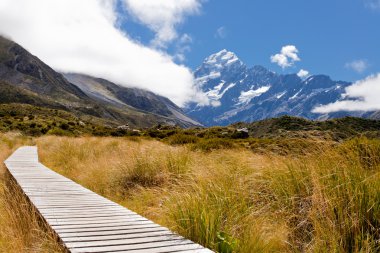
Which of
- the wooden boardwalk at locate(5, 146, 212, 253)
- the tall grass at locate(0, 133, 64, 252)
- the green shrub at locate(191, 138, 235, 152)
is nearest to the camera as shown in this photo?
the wooden boardwalk at locate(5, 146, 212, 253)

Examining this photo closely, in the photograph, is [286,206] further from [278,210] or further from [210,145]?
[210,145]

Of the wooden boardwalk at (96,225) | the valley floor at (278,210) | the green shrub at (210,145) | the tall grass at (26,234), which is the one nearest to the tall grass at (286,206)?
the valley floor at (278,210)

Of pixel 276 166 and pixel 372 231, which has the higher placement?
pixel 276 166

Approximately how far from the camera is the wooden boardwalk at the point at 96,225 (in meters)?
3.85

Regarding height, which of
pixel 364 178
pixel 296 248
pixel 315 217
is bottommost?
pixel 296 248

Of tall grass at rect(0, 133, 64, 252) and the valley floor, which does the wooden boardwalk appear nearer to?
tall grass at rect(0, 133, 64, 252)

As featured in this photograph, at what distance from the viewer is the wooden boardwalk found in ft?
12.6

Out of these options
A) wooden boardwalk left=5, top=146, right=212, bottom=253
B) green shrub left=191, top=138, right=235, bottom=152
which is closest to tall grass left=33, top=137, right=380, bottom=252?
wooden boardwalk left=5, top=146, right=212, bottom=253

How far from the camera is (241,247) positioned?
4.42 meters

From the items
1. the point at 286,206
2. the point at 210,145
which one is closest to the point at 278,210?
the point at 286,206

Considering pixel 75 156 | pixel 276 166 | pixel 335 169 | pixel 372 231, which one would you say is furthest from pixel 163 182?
pixel 75 156

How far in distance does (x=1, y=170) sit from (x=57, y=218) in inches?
313

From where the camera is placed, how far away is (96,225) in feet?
15.2

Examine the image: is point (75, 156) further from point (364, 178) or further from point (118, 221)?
point (364, 178)
